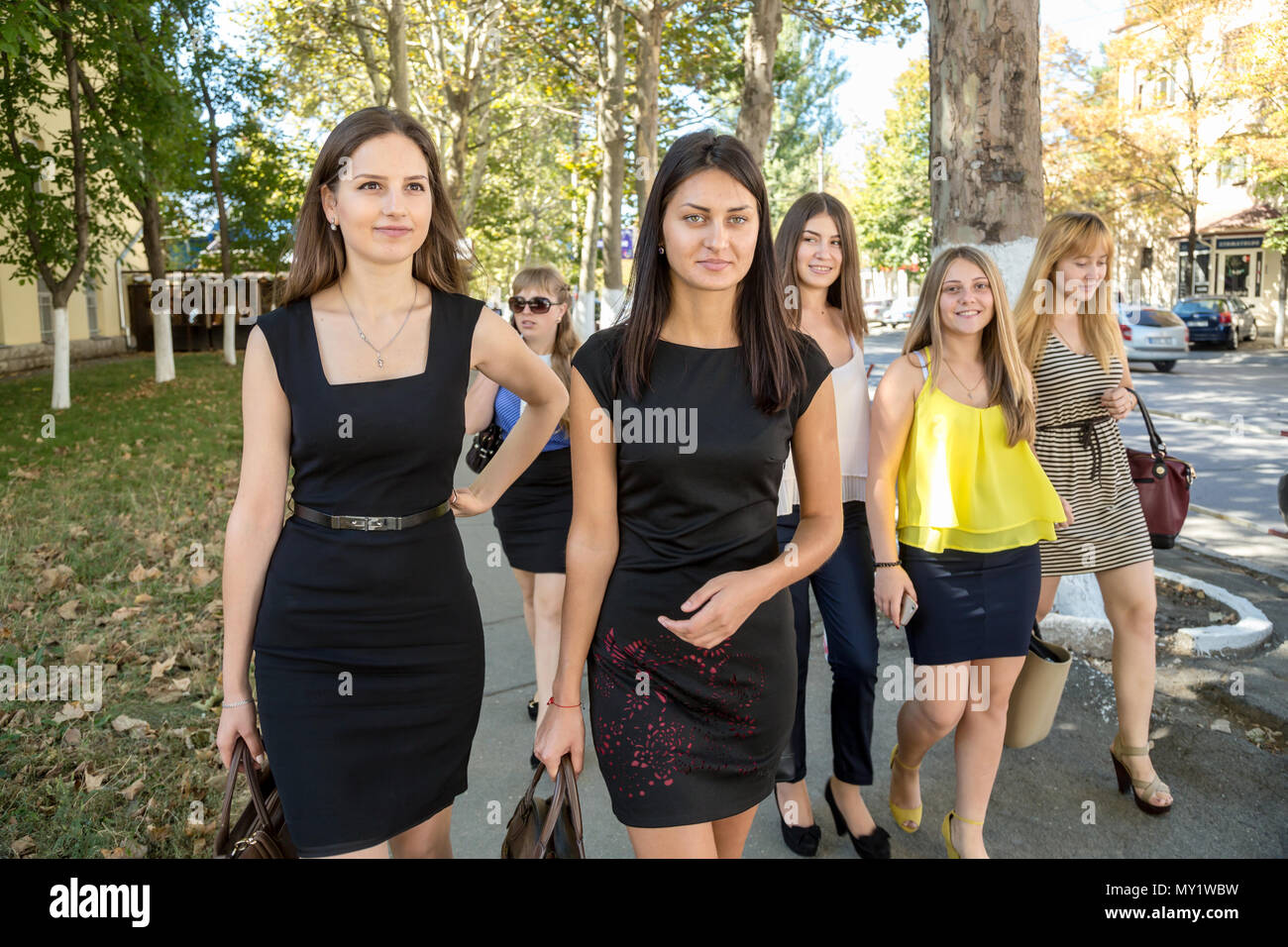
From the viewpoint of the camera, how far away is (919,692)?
3602mm

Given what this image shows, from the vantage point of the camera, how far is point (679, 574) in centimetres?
233

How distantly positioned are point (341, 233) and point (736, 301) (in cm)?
102

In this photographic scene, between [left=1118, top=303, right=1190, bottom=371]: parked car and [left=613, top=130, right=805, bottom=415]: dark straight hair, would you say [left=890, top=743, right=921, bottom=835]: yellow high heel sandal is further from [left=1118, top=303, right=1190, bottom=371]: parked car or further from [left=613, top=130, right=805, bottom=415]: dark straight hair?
[left=1118, top=303, right=1190, bottom=371]: parked car

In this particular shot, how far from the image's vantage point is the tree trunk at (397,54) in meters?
17.1

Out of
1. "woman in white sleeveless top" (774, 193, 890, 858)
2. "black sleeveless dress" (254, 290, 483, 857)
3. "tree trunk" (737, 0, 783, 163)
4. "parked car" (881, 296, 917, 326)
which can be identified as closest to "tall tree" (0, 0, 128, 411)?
"tree trunk" (737, 0, 783, 163)

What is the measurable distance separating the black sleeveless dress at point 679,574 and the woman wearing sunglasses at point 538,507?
2189 millimetres

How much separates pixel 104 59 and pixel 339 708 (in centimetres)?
1764

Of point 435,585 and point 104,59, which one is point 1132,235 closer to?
point 104,59

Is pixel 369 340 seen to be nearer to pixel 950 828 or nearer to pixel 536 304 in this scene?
pixel 536 304

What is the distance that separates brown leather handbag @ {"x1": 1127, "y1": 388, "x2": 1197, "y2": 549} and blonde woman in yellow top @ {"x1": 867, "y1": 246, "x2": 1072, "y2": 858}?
105 cm

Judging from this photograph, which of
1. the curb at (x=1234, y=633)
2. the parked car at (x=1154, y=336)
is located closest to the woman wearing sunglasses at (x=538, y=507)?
the curb at (x=1234, y=633)

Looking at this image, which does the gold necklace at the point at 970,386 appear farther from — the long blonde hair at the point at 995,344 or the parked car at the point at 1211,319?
the parked car at the point at 1211,319

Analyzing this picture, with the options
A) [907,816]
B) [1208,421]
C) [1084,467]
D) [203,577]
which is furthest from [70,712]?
[1208,421]

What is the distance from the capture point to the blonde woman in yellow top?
135 inches
